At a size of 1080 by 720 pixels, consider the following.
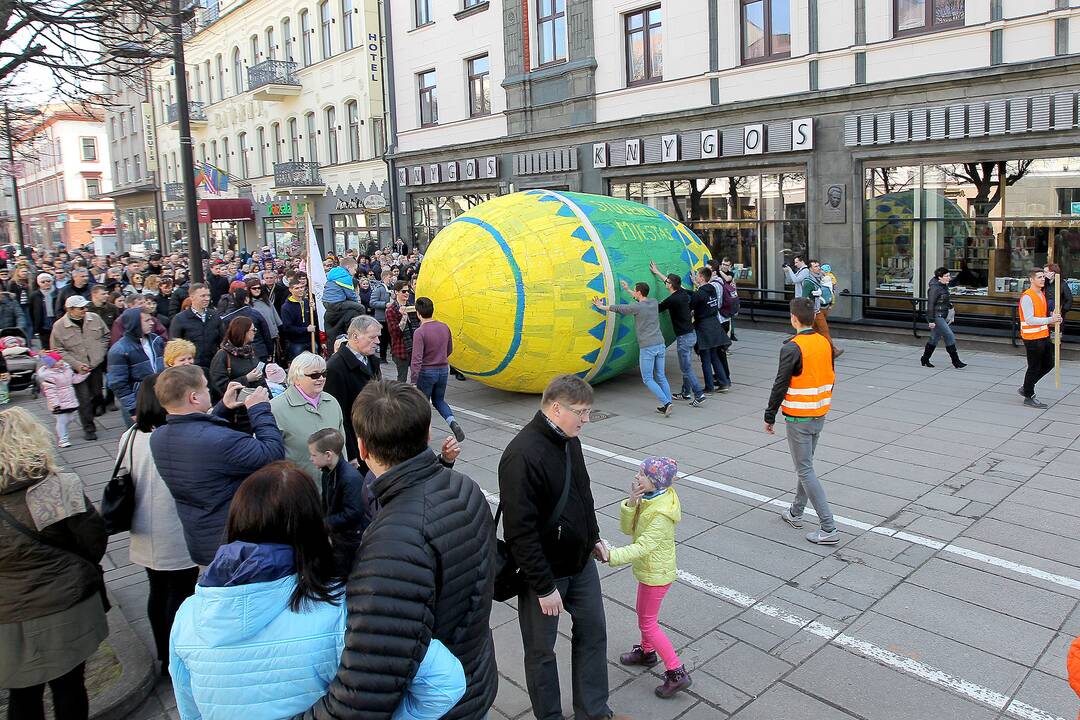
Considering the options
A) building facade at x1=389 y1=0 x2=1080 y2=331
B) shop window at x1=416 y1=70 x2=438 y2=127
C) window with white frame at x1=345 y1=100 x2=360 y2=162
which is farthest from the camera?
window with white frame at x1=345 y1=100 x2=360 y2=162

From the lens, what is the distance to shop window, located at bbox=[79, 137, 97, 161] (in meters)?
65.0

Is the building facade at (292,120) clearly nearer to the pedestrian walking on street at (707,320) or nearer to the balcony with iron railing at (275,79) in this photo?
the balcony with iron railing at (275,79)

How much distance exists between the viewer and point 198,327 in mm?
9055

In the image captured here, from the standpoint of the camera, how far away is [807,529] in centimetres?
632

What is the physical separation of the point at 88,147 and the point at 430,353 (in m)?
69.7

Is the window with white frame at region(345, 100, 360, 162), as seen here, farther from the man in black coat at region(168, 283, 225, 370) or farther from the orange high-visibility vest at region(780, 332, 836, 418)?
the orange high-visibility vest at region(780, 332, 836, 418)

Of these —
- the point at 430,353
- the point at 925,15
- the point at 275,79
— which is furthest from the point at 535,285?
the point at 275,79

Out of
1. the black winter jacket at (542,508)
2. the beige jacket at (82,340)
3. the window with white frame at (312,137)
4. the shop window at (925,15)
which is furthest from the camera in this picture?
the window with white frame at (312,137)

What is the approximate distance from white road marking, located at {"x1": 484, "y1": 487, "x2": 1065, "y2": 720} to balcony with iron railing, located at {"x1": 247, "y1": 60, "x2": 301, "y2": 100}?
29.1 m

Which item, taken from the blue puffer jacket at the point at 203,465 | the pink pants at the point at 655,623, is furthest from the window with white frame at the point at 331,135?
the pink pants at the point at 655,623

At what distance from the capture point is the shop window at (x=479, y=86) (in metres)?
22.1

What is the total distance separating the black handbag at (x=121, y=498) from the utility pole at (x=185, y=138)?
7.84 metres

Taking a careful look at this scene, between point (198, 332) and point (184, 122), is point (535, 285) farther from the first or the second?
point (184, 122)

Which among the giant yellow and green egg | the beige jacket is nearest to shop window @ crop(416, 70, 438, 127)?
the giant yellow and green egg
